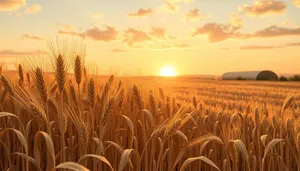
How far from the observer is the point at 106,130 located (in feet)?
6.98

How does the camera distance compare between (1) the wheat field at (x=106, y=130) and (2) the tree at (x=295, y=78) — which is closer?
(1) the wheat field at (x=106, y=130)

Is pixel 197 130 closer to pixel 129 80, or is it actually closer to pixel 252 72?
pixel 129 80

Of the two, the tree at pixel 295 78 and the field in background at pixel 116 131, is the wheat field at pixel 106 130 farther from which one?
the tree at pixel 295 78

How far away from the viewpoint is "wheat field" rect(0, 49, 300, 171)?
168 cm

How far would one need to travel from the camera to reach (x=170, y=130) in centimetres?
171

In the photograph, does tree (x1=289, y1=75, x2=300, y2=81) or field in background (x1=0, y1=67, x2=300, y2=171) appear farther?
tree (x1=289, y1=75, x2=300, y2=81)

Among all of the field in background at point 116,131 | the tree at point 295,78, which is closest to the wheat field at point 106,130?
the field in background at point 116,131

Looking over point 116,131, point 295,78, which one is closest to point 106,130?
point 116,131

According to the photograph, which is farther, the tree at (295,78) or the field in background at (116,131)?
the tree at (295,78)

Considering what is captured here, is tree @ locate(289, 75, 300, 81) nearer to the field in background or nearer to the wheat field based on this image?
the wheat field

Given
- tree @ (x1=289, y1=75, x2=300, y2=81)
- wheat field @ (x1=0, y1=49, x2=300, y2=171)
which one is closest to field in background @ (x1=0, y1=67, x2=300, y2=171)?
wheat field @ (x1=0, y1=49, x2=300, y2=171)

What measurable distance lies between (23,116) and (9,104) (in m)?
0.25

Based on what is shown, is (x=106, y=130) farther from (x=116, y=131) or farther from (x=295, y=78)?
(x=295, y=78)

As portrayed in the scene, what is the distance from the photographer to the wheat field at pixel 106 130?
5.50 feet
